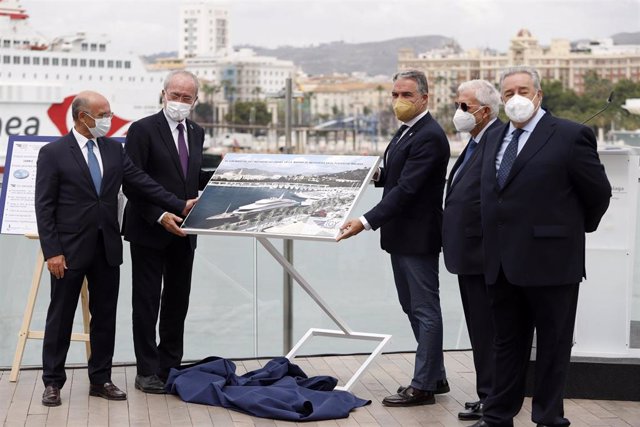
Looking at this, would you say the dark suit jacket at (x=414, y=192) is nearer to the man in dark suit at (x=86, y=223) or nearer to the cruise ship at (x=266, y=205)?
the cruise ship at (x=266, y=205)

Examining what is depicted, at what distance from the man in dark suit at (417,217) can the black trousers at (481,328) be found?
34 centimetres

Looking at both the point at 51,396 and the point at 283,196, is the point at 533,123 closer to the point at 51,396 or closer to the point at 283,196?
the point at 283,196

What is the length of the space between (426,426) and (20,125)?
160 ft

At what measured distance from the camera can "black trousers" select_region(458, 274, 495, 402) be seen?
160 inches

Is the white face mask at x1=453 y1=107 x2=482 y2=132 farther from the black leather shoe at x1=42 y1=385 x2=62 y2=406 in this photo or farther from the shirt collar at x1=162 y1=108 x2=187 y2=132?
the black leather shoe at x1=42 y1=385 x2=62 y2=406

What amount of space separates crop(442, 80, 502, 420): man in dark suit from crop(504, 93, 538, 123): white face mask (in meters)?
0.35

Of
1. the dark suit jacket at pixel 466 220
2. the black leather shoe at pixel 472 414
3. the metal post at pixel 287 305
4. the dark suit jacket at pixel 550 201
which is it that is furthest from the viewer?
the metal post at pixel 287 305

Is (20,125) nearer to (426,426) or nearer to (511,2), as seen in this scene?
(426,426)

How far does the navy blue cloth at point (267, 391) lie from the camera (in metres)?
4.28

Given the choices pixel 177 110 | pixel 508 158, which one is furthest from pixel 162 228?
pixel 508 158

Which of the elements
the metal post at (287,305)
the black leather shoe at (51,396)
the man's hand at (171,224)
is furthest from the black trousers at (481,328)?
the black leather shoe at (51,396)

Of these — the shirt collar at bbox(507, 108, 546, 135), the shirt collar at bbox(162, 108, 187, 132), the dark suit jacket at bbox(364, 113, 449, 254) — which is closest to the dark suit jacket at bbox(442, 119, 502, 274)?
the dark suit jacket at bbox(364, 113, 449, 254)

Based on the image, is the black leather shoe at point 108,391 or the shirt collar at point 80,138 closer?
the shirt collar at point 80,138

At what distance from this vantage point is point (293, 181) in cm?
466
